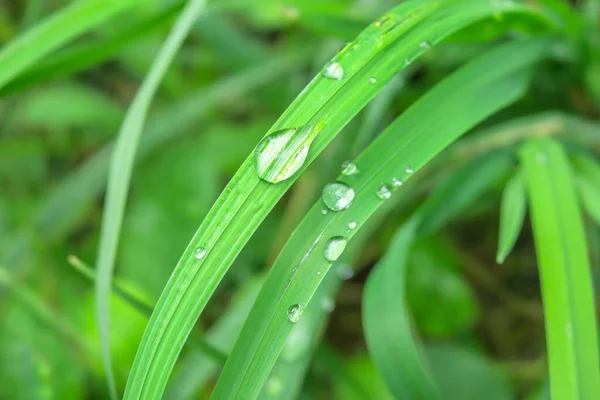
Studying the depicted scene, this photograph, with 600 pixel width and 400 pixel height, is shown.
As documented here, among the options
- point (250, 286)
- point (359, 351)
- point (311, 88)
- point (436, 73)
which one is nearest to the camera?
point (311, 88)

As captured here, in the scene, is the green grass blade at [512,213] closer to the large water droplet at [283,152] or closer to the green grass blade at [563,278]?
the green grass blade at [563,278]

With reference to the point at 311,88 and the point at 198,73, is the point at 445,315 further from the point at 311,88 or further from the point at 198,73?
the point at 198,73

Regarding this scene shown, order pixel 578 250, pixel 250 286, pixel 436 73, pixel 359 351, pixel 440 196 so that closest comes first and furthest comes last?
1. pixel 578 250
2. pixel 440 196
3. pixel 250 286
4. pixel 436 73
5. pixel 359 351

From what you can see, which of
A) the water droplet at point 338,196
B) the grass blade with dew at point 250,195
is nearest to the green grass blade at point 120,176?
the grass blade with dew at point 250,195

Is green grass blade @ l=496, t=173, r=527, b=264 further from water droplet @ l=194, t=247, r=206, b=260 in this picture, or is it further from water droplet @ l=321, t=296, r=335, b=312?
water droplet @ l=194, t=247, r=206, b=260

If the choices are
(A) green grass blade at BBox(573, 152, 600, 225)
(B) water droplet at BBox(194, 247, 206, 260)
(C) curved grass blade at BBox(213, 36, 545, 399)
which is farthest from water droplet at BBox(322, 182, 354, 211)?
(A) green grass blade at BBox(573, 152, 600, 225)

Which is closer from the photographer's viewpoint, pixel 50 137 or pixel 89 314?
pixel 89 314

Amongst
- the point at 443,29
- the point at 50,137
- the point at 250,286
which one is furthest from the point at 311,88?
the point at 50,137
